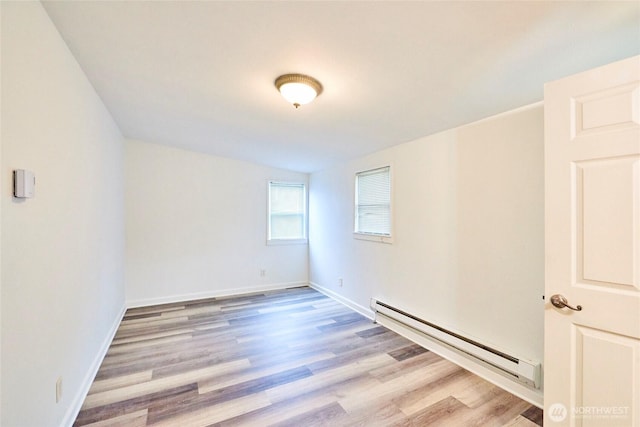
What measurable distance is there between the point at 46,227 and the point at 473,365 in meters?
3.27

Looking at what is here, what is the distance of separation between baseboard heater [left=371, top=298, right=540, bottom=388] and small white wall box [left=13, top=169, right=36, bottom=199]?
3134 millimetres

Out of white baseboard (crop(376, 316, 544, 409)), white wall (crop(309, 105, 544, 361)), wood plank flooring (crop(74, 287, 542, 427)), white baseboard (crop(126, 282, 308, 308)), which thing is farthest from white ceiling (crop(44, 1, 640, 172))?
white baseboard (crop(126, 282, 308, 308))

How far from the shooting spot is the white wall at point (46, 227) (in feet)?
3.90

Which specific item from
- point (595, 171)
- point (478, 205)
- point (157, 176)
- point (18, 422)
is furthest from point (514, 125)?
point (157, 176)

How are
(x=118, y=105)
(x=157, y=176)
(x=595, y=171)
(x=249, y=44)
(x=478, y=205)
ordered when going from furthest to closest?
(x=157, y=176), (x=118, y=105), (x=478, y=205), (x=249, y=44), (x=595, y=171)

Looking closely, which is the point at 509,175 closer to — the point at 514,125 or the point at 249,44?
the point at 514,125

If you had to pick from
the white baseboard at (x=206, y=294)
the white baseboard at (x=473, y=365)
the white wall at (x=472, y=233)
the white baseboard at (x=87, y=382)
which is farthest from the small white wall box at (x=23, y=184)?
the white baseboard at (x=206, y=294)

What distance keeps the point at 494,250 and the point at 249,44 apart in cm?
241

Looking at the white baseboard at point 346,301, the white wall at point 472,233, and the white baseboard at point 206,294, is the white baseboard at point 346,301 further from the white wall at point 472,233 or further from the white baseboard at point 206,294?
the white baseboard at point 206,294

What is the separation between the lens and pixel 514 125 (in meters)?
2.16

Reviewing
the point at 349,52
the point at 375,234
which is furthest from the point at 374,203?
the point at 349,52

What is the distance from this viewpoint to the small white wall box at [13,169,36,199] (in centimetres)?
121

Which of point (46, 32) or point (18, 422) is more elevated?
point (46, 32)

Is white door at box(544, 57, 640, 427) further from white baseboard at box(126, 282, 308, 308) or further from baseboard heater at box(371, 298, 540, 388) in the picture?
white baseboard at box(126, 282, 308, 308)
